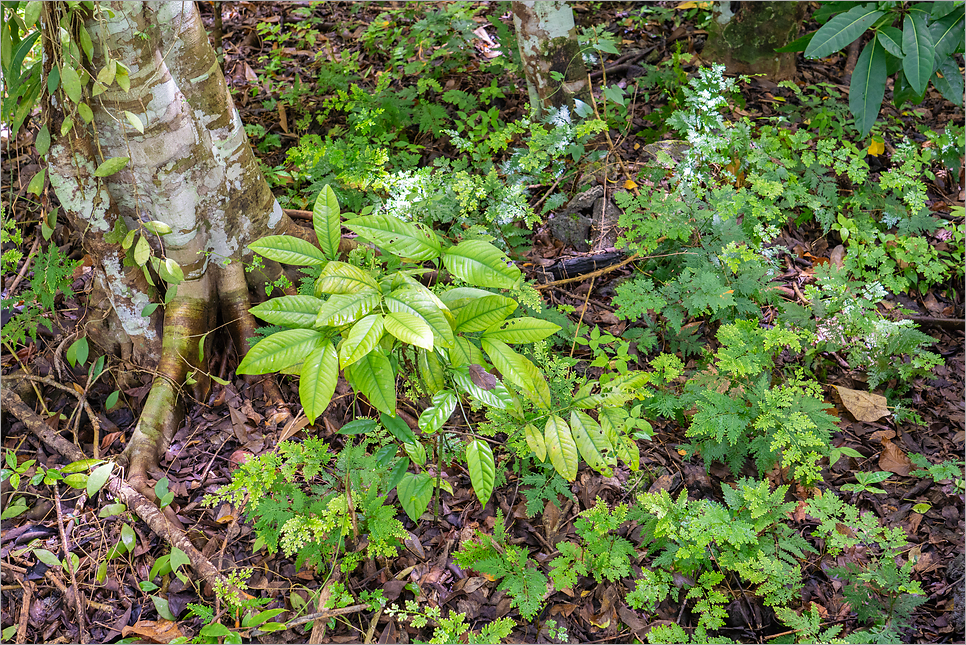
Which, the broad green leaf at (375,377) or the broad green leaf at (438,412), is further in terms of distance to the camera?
the broad green leaf at (438,412)

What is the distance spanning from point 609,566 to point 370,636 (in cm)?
96

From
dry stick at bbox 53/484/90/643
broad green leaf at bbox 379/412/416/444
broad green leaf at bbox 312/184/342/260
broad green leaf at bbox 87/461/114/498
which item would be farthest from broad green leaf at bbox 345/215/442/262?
dry stick at bbox 53/484/90/643

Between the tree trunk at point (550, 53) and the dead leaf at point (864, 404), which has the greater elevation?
the tree trunk at point (550, 53)

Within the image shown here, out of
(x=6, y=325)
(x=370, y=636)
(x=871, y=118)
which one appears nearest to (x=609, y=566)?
(x=370, y=636)

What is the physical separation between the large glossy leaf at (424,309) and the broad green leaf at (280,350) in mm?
251

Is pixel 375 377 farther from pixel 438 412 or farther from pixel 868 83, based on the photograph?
pixel 868 83

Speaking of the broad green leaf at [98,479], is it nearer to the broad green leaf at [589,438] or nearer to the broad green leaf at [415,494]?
the broad green leaf at [415,494]

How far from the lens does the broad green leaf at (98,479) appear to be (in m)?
2.62

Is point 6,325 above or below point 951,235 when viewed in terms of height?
above

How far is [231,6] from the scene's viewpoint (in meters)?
5.81

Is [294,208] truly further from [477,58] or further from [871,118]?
[871,118]

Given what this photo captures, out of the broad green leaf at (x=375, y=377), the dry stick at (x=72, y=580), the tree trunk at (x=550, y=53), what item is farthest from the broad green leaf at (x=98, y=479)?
the tree trunk at (x=550, y=53)

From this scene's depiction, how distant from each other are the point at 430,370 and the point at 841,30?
2.68 metres

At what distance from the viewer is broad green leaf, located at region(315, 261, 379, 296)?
164 centimetres
